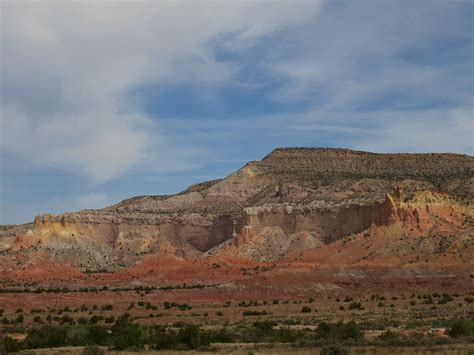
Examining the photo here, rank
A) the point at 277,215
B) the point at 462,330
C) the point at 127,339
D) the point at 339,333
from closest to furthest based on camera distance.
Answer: the point at 127,339
the point at 462,330
the point at 339,333
the point at 277,215

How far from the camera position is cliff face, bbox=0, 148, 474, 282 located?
93312 mm

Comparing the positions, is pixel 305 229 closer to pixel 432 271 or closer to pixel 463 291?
pixel 432 271

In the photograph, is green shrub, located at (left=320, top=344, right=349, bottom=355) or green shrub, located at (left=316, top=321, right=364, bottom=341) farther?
green shrub, located at (left=316, top=321, right=364, bottom=341)

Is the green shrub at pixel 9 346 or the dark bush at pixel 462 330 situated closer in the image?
the green shrub at pixel 9 346

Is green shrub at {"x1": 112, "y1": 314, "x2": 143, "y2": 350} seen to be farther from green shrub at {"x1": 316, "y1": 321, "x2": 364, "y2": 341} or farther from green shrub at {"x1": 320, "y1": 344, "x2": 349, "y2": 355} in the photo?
green shrub at {"x1": 320, "y1": 344, "x2": 349, "y2": 355}

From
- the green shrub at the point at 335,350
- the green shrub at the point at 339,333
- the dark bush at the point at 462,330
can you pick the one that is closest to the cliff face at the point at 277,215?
the dark bush at the point at 462,330

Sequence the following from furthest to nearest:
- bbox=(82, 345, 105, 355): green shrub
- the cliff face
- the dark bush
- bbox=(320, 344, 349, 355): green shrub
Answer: the cliff face, the dark bush, bbox=(82, 345, 105, 355): green shrub, bbox=(320, 344, 349, 355): green shrub

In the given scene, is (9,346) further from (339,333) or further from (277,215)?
(277,215)

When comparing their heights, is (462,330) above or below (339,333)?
below

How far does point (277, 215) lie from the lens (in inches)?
4237

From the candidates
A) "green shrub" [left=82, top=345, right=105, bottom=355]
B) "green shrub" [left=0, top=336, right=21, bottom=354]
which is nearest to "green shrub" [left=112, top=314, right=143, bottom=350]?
"green shrub" [left=82, top=345, right=105, bottom=355]

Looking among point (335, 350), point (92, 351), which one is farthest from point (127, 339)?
point (335, 350)

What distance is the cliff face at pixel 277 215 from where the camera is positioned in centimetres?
9331

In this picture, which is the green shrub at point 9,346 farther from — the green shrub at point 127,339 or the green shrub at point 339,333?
the green shrub at point 339,333
